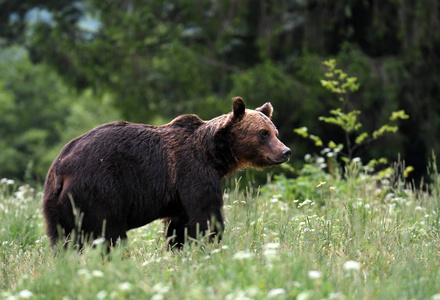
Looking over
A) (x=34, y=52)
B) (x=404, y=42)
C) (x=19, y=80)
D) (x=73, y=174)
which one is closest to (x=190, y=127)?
(x=73, y=174)

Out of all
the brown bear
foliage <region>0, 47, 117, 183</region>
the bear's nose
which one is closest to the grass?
the brown bear

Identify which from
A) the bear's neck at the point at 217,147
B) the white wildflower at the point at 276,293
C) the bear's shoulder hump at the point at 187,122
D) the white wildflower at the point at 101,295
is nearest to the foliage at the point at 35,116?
the bear's shoulder hump at the point at 187,122

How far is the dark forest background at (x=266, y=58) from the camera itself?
15.0m

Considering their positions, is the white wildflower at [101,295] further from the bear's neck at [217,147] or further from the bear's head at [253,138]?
the bear's head at [253,138]

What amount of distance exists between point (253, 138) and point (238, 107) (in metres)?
0.31

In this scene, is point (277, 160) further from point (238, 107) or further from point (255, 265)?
point (255, 265)

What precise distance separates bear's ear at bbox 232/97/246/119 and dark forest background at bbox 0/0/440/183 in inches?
347

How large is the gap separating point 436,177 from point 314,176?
2.14 metres

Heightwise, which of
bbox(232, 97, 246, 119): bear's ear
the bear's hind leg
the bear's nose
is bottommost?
the bear's hind leg

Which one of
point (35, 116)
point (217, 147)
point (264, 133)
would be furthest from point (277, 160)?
point (35, 116)

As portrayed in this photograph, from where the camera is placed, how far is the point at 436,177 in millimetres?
7504

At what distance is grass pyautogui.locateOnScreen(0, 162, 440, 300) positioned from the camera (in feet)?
12.6

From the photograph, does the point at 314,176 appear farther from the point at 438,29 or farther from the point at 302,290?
the point at 438,29

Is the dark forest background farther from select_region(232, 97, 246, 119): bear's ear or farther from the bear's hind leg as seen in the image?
the bear's hind leg
